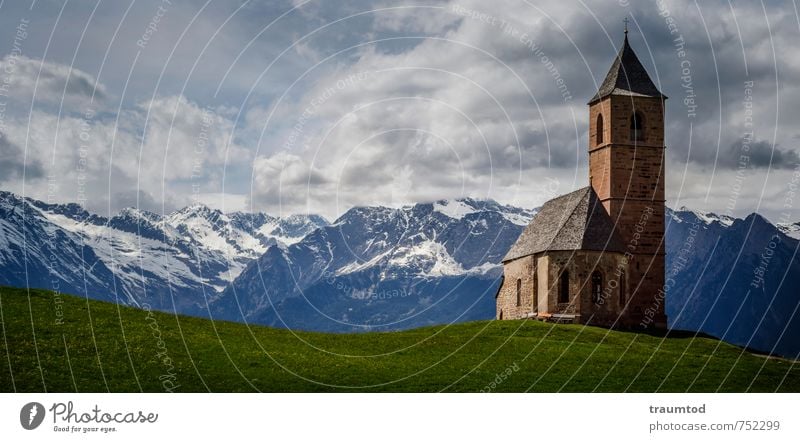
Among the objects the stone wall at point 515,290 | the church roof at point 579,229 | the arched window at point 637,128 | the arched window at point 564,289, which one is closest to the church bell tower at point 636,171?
the arched window at point 637,128

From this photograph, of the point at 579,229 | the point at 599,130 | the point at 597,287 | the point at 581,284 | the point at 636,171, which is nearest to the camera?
the point at 581,284

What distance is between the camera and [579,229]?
80.8 meters

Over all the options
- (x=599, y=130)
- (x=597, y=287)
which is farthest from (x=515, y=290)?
(x=599, y=130)

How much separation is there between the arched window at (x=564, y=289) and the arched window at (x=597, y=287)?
220 cm

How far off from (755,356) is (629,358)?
13.2 metres

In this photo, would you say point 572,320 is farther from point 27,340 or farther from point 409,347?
point 27,340

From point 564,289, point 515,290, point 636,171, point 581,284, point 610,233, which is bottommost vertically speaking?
point 564,289

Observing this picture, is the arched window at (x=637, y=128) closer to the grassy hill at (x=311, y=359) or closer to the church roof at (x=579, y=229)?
the church roof at (x=579, y=229)

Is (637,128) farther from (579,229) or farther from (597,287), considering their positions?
(597,287)

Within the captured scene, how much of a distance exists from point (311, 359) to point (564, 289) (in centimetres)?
3206

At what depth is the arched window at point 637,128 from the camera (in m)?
87.6

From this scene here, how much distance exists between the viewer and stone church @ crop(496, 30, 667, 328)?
79188 millimetres

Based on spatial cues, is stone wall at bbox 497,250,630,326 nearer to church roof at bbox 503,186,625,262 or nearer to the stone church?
the stone church

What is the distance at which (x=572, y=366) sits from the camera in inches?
2227
